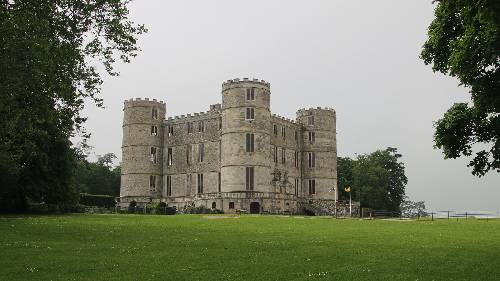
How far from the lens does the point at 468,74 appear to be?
733 inches

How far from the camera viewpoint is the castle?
6606 centimetres

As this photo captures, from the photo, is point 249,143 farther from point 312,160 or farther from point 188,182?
point 312,160

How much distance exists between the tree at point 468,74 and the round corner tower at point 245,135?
44.8 meters

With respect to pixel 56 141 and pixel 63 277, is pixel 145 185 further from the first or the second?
pixel 63 277

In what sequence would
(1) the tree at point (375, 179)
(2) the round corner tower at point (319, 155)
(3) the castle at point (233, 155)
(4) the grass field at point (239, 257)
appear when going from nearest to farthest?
(4) the grass field at point (239, 257), (3) the castle at point (233, 155), (2) the round corner tower at point (319, 155), (1) the tree at point (375, 179)

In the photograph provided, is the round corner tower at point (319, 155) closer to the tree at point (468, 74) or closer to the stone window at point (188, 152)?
the stone window at point (188, 152)

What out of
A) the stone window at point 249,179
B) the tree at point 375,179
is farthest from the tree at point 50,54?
the tree at point 375,179

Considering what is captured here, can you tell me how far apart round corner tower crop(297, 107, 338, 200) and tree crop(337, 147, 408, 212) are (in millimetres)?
10404

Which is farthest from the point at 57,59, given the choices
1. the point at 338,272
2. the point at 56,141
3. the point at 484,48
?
the point at 56,141

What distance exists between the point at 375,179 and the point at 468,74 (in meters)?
67.4

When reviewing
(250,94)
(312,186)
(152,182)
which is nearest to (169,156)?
(152,182)

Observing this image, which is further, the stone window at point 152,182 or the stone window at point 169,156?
the stone window at point 169,156

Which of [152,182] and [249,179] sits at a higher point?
[249,179]

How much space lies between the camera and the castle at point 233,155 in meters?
66.1
